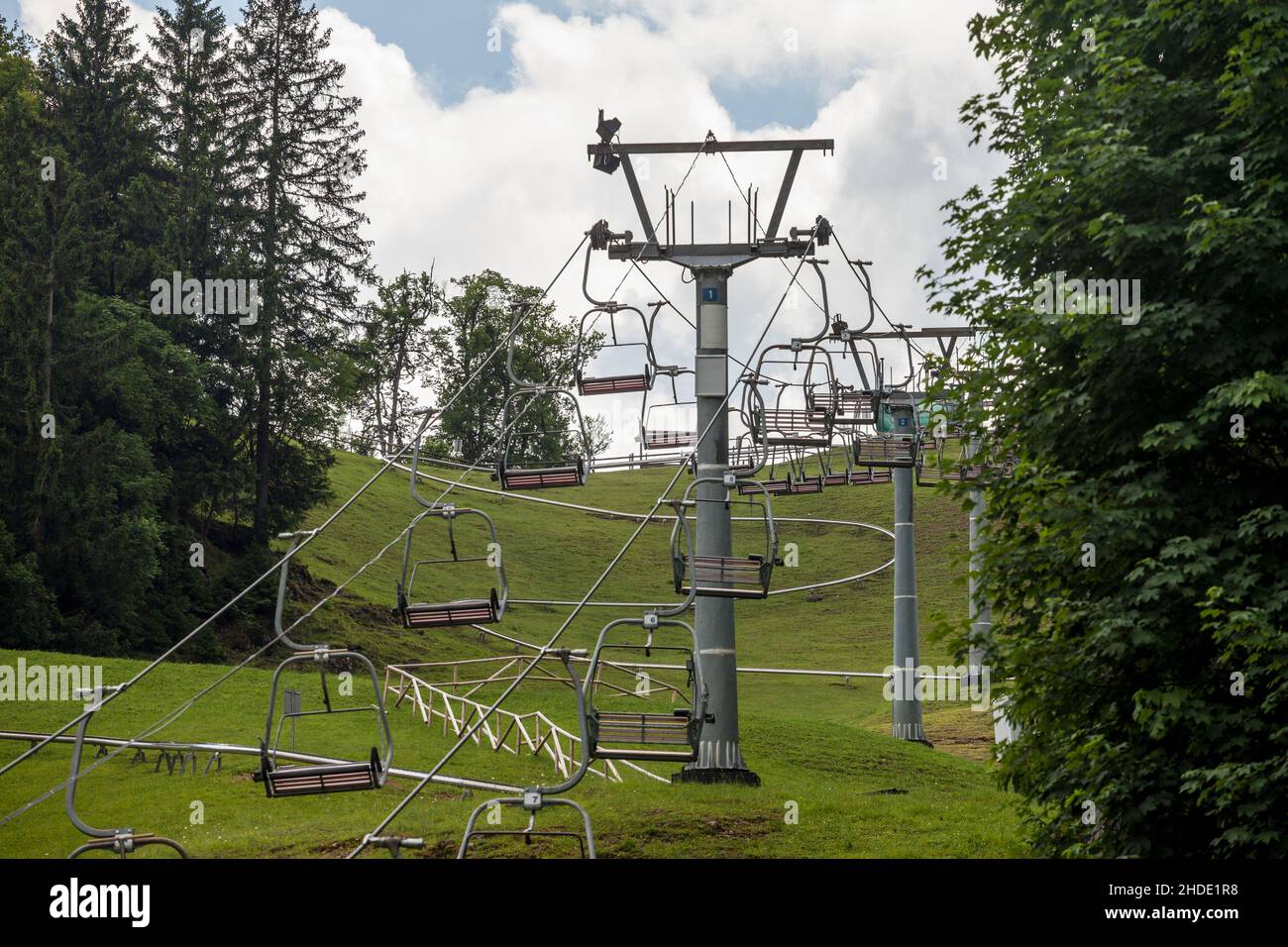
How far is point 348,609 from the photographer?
189ft

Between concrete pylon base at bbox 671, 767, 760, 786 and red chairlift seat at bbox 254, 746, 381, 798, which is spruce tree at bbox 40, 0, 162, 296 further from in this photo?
red chairlift seat at bbox 254, 746, 381, 798

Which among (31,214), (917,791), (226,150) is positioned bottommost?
(917,791)

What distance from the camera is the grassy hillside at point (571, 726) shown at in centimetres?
1961

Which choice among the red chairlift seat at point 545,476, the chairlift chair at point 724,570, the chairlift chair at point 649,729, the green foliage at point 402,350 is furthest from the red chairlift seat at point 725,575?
the green foliage at point 402,350

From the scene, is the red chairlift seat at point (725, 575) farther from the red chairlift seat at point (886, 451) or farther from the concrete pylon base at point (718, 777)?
the red chairlift seat at point (886, 451)

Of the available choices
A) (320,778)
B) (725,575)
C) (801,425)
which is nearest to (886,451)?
(801,425)

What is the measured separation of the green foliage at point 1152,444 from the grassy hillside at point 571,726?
1626 mm

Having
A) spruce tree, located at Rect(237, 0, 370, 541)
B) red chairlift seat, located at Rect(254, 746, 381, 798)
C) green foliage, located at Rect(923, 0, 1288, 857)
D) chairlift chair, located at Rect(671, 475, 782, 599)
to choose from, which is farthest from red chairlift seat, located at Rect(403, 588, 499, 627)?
spruce tree, located at Rect(237, 0, 370, 541)

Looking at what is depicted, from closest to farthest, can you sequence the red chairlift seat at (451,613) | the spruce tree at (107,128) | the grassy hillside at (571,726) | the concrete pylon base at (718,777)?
the red chairlift seat at (451,613)
the grassy hillside at (571,726)
the concrete pylon base at (718,777)
the spruce tree at (107,128)

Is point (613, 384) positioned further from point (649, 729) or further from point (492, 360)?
point (492, 360)

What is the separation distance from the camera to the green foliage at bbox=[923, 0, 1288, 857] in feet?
47.5
